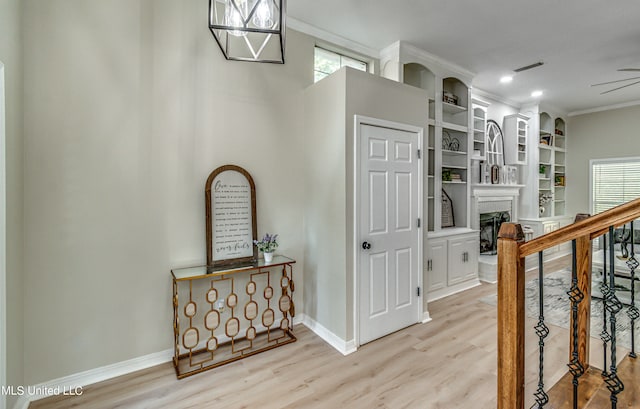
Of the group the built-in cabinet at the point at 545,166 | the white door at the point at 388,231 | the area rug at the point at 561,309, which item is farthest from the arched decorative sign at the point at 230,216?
the built-in cabinet at the point at 545,166

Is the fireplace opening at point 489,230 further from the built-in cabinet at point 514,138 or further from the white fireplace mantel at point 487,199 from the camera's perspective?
the built-in cabinet at point 514,138

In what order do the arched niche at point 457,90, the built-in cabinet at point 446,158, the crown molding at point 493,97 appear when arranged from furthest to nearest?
1. the crown molding at point 493,97
2. the arched niche at point 457,90
3. the built-in cabinet at point 446,158

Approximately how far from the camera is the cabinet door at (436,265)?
12.8ft

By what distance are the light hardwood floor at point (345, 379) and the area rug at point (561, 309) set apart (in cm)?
34

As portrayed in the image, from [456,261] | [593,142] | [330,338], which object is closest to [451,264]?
[456,261]

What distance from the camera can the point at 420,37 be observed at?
11.5ft

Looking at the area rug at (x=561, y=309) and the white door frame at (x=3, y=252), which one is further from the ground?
the white door frame at (x=3, y=252)

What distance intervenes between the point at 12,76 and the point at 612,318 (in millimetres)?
3295

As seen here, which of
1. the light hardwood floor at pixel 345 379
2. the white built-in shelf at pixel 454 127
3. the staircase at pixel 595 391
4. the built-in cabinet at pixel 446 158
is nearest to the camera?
the staircase at pixel 595 391

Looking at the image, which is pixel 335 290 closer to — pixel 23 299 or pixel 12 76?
pixel 23 299

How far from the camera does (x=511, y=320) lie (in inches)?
56.0

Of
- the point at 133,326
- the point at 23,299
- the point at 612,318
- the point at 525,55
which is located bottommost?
the point at 133,326

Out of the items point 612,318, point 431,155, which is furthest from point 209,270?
point 431,155

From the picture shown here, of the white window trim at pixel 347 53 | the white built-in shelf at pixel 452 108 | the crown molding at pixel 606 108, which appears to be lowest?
the white built-in shelf at pixel 452 108
